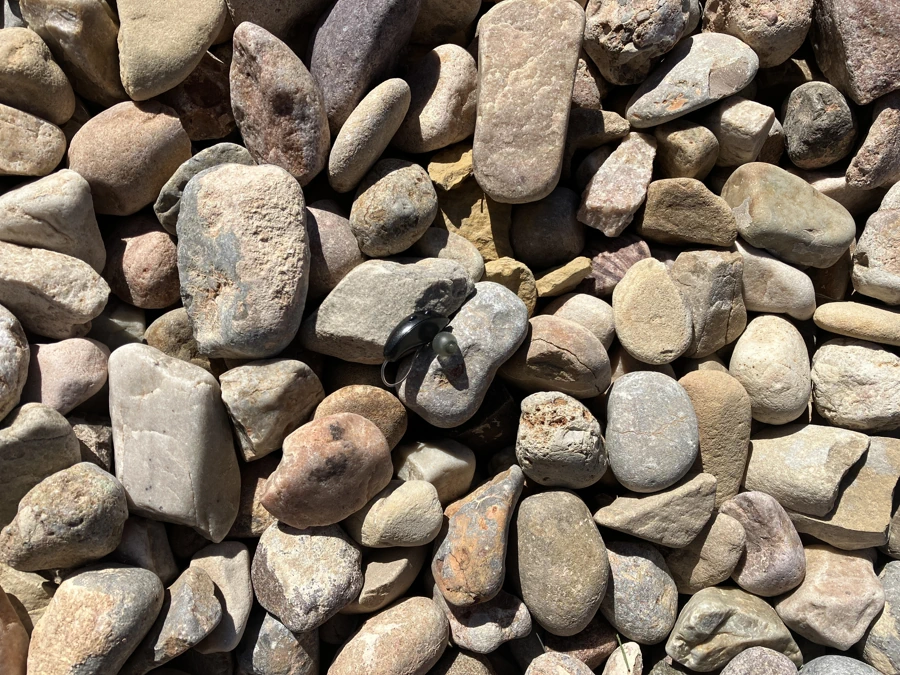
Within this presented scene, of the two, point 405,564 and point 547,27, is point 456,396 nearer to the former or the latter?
point 405,564

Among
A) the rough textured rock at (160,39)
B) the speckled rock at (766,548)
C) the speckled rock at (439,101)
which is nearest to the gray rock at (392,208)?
the speckled rock at (439,101)

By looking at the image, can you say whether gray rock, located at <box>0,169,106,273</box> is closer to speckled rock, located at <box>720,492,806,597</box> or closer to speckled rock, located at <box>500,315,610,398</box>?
speckled rock, located at <box>500,315,610,398</box>

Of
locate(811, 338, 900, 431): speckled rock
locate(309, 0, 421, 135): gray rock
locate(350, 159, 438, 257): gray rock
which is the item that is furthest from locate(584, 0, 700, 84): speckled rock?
locate(811, 338, 900, 431): speckled rock

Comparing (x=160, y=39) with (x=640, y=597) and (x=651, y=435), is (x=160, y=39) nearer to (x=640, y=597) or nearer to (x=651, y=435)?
(x=651, y=435)

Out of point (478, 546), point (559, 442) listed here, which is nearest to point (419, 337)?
point (559, 442)

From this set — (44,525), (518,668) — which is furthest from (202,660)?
(518,668)
